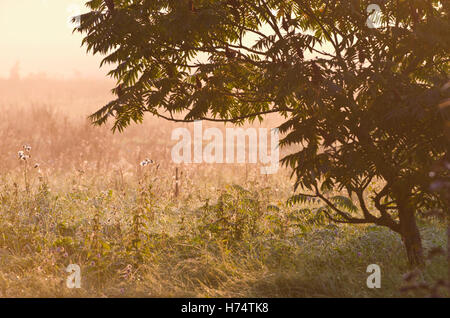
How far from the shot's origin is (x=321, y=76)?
504 cm

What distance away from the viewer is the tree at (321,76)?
518 centimetres

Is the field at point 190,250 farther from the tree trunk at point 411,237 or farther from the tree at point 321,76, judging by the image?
the tree at point 321,76

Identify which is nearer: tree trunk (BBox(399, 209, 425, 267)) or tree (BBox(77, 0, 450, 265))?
tree (BBox(77, 0, 450, 265))

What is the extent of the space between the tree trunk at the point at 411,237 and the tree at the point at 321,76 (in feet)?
0.04

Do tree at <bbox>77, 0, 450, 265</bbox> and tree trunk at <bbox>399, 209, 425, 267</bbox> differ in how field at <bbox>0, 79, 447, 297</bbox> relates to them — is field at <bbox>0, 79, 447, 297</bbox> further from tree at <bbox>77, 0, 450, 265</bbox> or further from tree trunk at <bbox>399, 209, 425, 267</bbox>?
tree at <bbox>77, 0, 450, 265</bbox>

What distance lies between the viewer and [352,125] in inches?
213

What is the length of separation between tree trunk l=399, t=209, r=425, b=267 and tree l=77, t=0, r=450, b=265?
0.04 ft

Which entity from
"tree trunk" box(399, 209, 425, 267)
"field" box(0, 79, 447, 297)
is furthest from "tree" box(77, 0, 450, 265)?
"field" box(0, 79, 447, 297)

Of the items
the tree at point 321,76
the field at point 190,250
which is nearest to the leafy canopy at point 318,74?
the tree at point 321,76

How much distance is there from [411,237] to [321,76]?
2.47 m

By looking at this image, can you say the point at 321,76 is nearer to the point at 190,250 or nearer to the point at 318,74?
the point at 318,74

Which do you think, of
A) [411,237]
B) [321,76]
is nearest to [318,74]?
[321,76]

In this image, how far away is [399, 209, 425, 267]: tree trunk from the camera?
591 cm
